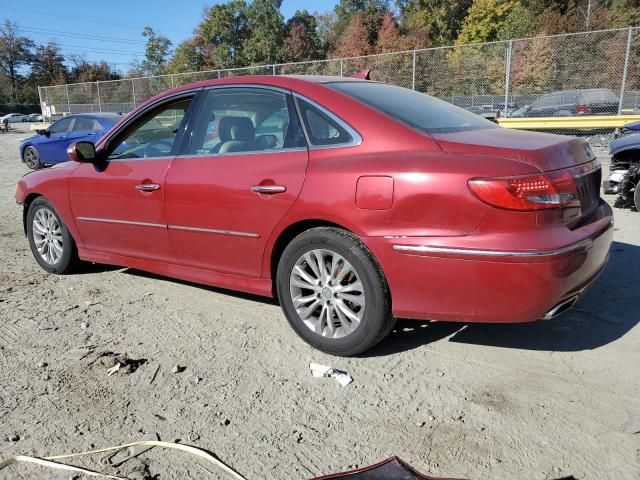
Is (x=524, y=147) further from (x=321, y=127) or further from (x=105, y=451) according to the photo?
(x=105, y=451)

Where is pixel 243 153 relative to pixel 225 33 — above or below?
below

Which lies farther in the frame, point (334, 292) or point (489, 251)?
point (334, 292)

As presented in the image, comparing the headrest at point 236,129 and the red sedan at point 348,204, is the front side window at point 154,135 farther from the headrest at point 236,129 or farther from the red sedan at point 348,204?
the headrest at point 236,129

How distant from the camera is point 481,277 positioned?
9.25 ft

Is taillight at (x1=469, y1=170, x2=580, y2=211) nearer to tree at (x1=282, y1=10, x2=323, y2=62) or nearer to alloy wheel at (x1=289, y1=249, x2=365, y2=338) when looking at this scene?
alloy wheel at (x1=289, y1=249, x2=365, y2=338)

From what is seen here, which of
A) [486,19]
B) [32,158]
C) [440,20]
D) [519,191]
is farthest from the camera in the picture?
[440,20]

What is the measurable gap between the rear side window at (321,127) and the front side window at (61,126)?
41.5ft

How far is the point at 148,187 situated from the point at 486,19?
2096 inches

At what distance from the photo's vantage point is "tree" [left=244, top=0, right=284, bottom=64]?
2884 inches

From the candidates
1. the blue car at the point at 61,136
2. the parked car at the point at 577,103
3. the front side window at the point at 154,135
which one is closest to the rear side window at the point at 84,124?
the blue car at the point at 61,136

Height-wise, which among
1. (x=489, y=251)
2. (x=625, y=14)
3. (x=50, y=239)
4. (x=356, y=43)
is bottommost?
(x=50, y=239)

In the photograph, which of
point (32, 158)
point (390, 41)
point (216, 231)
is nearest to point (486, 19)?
point (390, 41)

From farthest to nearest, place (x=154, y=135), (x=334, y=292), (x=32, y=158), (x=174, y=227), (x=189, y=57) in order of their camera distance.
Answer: (x=189, y=57) < (x=32, y=158) < (x=154, y=135) < (x=174, y=227) < (x=334, y=292)

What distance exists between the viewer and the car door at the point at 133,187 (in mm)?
4152
